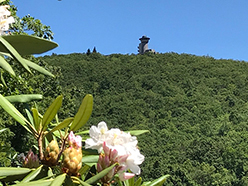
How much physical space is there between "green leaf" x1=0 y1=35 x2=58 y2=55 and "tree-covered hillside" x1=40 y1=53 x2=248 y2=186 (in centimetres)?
2036

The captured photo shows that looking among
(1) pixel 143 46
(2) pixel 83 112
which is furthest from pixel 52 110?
(1) pixel 143 46

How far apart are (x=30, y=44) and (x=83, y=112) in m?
0.19

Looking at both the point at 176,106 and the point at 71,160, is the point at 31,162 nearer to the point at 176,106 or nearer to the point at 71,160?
the point at 71,160

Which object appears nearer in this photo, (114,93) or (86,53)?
(114,93)

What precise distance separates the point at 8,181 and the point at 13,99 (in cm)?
22

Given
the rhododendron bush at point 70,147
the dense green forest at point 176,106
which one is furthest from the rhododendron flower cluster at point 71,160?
the dense green forest at point 176,106

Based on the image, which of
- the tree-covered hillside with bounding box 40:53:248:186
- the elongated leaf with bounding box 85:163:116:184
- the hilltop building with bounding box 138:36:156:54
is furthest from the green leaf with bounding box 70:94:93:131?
the hilltop building with bounding box 138:36:156:54

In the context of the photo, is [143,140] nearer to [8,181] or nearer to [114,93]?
[114,93]

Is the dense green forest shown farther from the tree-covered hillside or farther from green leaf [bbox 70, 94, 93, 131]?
green leaf [bbox 70, 94, 93, 131]

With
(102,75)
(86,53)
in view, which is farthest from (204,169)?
(86,53)

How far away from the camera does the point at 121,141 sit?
2.93ft

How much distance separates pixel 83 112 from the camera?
0.86 meters

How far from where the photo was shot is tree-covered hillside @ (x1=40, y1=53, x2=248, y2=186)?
26531 millimetres

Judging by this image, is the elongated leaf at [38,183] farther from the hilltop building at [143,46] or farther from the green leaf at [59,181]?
the hilltop building at [143,46]
